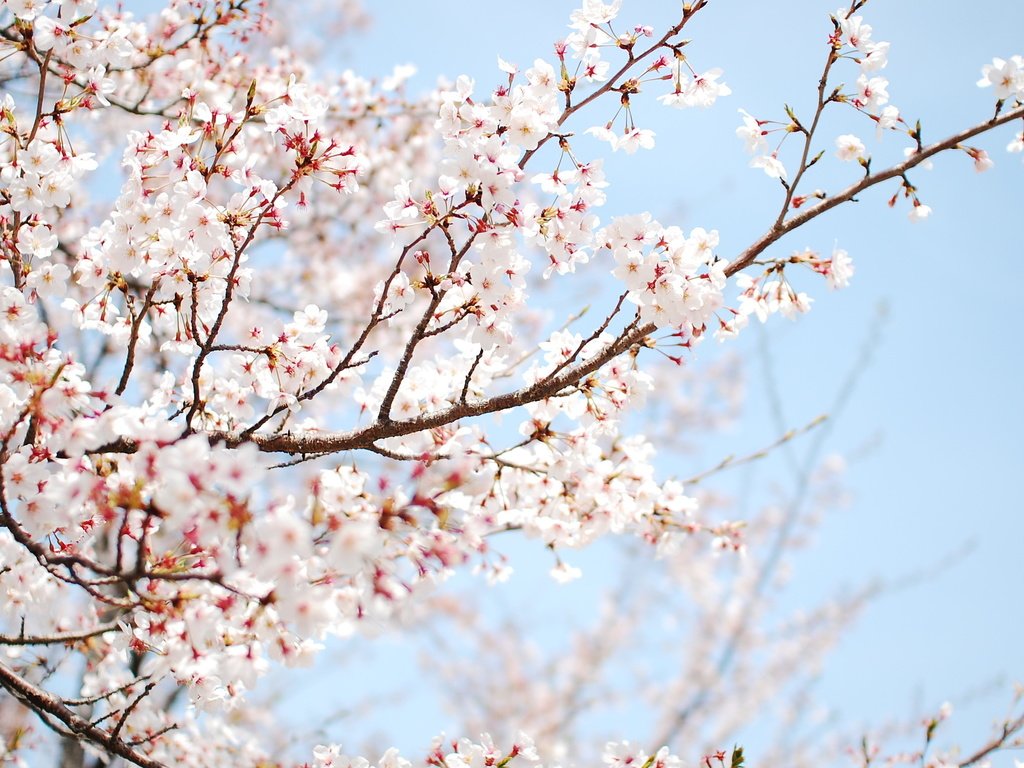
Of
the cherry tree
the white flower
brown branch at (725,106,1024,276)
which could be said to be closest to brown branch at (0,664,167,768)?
the cherry tree

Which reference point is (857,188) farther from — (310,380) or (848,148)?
(310,380)

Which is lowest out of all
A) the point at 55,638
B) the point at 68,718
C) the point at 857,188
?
the point at 68,718

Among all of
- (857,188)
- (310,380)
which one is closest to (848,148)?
(857,188)

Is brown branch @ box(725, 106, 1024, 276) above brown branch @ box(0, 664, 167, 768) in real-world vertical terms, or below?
above

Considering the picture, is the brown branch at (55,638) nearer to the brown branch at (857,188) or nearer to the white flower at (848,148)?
the brown branch at (857,188)

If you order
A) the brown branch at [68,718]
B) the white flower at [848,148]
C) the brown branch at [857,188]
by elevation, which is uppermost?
the white flower at [848,148]

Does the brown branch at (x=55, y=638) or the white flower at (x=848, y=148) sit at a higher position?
the white flower at (x=848, y=148)

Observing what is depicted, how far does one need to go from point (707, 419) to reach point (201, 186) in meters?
12.2

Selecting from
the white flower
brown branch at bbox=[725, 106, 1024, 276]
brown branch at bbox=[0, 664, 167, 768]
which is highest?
the white flower

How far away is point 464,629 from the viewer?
43.9 feet

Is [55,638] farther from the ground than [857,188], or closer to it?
closer to it

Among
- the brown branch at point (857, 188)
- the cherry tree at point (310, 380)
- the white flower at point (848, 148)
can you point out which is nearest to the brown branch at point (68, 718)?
the cherry tree at point (310, 380)

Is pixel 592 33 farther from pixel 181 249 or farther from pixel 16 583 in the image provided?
pixel 16 583

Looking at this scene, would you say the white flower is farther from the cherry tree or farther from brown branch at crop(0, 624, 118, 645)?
brown branch at crop(0, 624, 118, 645)
